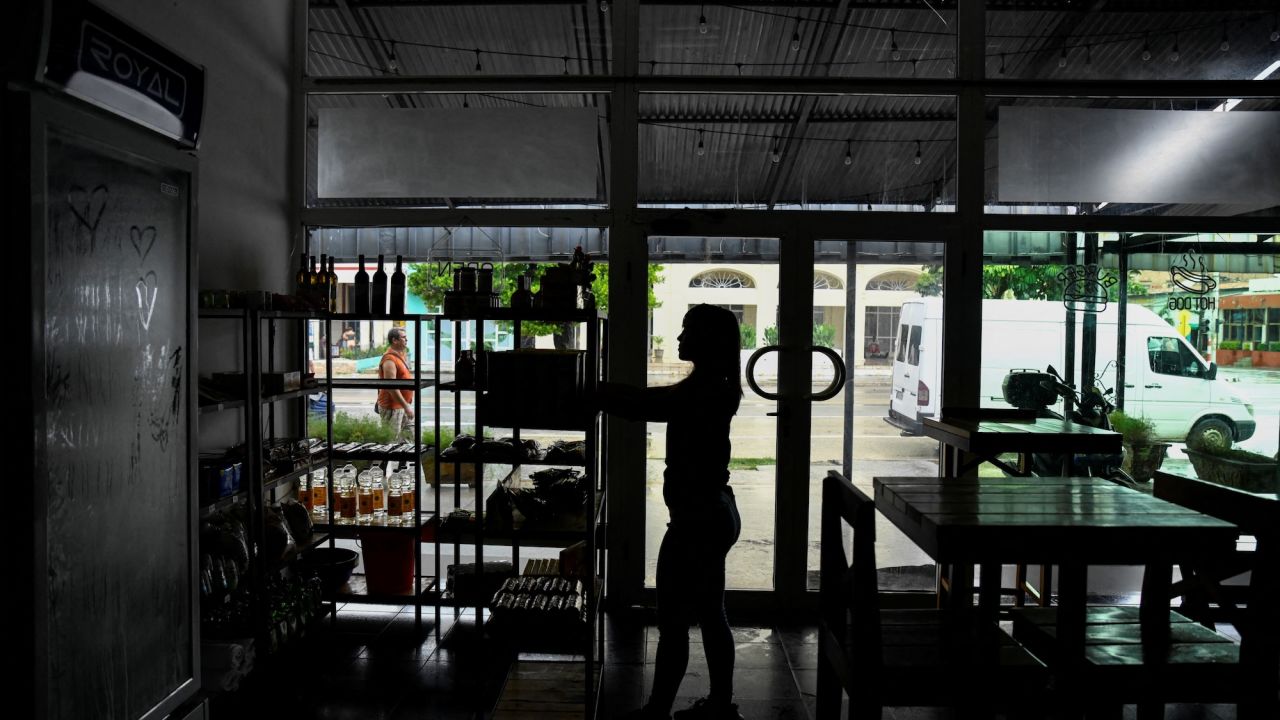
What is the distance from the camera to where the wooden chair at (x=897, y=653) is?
2111mm

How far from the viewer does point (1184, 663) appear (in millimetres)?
2244

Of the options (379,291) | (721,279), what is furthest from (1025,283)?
(379,291)

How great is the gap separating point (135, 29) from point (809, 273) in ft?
11.3

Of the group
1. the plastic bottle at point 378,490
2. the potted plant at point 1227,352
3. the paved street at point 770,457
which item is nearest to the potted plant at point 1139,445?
the potted plant at point 1227,352

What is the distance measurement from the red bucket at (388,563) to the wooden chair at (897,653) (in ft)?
8.69

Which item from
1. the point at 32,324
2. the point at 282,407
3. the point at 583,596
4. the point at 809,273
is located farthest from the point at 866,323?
the point at 32,324

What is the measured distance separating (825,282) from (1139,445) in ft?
6.82

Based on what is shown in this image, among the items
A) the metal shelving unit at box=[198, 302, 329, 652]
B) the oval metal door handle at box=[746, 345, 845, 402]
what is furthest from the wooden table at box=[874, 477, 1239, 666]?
the metal shelving unit at box=[198, 302, 329, 652]

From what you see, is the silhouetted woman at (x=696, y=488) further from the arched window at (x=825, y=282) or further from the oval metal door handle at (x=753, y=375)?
the arched window at (x=825, y=282)

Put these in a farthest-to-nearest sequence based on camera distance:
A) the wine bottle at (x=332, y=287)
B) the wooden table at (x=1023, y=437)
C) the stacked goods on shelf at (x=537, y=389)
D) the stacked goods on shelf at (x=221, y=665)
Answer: the wine bottle at (x=332, y=287) < the wooden table at (x=1023, y=437) < the stacked goods on shelf at (x=537, y=389) < the stacked goods on shelf at (x=221, y=665)

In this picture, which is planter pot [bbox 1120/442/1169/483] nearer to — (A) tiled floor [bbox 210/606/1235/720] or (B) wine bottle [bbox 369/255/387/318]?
(A) tiled floor [bbox 210/606/1235/720]

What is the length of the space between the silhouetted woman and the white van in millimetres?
2114

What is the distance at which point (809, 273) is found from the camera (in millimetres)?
4426

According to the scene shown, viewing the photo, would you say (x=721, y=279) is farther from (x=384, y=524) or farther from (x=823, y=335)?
(x=384, y=524)
